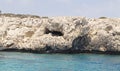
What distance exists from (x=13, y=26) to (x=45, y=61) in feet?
61.7

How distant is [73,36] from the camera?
57.1 meters

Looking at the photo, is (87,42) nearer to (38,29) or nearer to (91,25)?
(91,25)

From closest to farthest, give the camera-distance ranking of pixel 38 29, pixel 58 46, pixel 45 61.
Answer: pixel 45 61, pixel 58 46, pixel 38 29

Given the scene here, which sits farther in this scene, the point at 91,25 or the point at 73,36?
the point at 91,25

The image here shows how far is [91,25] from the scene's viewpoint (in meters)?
63.1

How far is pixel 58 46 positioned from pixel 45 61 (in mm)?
10855

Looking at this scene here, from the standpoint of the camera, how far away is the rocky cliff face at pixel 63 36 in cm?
5669

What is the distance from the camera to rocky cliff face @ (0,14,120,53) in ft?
186

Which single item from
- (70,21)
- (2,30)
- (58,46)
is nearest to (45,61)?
(58,46)

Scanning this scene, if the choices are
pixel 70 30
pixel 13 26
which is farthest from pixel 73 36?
pixel 13 26

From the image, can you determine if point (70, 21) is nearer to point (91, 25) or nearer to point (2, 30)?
point (91, 25)

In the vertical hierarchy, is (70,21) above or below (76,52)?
above

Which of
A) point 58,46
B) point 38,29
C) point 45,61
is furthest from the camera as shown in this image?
point 38,29

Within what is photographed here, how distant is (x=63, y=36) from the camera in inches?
2255
